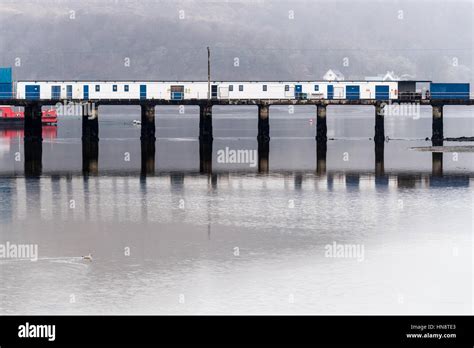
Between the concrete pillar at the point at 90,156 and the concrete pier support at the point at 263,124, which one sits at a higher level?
the concrete pier support at the point at 263,124

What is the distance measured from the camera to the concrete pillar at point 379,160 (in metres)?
71.2

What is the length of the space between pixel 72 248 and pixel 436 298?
1477 cm

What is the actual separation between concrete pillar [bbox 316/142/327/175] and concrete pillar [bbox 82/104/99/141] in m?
24.2

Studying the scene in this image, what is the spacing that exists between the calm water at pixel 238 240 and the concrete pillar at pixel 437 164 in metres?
0.49

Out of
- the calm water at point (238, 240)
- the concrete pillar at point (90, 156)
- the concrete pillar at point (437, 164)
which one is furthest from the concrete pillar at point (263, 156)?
the concrete pillar at point (90, 156)

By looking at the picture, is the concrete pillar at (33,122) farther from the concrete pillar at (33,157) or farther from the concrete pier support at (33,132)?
the concrete pillar at (33,157)

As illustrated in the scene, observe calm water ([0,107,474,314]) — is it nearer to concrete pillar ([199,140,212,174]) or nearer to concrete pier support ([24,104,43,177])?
concrete pillar ([199,140,212,174])

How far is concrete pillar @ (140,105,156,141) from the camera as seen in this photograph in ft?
351

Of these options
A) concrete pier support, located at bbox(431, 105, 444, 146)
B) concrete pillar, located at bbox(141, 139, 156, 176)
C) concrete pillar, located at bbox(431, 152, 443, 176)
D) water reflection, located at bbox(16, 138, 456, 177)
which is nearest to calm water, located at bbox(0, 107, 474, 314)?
concrete pillar, located at bbox(431, 152, 443, 176)

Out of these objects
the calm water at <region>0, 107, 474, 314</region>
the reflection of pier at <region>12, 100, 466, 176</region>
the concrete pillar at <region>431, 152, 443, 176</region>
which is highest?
the reflection of pier at <region>12, 100, 466, 176</region>

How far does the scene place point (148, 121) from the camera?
109688 millimetres

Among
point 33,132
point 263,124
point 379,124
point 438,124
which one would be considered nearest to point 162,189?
point 263,124
